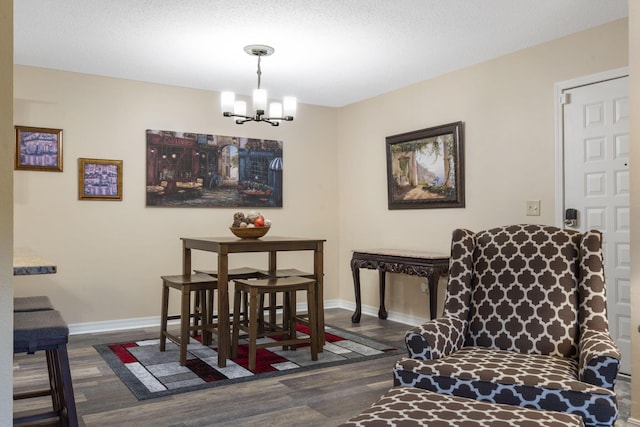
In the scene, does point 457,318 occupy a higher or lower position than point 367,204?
lower

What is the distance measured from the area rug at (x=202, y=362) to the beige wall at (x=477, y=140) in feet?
3.71

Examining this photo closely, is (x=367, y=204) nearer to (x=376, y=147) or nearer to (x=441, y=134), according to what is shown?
(x=376, y=147)

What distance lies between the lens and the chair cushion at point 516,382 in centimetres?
178

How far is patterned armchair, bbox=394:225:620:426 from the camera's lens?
73.2 inches

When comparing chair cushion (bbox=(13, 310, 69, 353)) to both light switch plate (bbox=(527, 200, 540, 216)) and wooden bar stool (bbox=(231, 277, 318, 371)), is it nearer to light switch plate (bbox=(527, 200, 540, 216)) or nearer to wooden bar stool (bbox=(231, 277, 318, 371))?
wooden bar stool (bbox=(231, 277, 318, 371))

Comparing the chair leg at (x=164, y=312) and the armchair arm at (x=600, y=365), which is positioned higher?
the armchair arm at (x=600, y=365)

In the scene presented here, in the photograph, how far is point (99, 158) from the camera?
4.72 m

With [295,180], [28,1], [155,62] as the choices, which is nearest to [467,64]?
[295,180]

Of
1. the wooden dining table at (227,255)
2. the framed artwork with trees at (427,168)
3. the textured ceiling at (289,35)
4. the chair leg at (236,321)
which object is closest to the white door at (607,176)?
the textured ceiling at (289,35)

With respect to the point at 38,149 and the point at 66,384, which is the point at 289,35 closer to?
the point at 38,149

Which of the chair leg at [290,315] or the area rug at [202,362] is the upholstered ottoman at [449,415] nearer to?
the area rug at [202,362]

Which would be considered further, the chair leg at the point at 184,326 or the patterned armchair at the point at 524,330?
the chair leg at the point at 184,326

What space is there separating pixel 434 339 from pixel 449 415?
0.57 metres

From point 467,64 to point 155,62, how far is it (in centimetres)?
260
